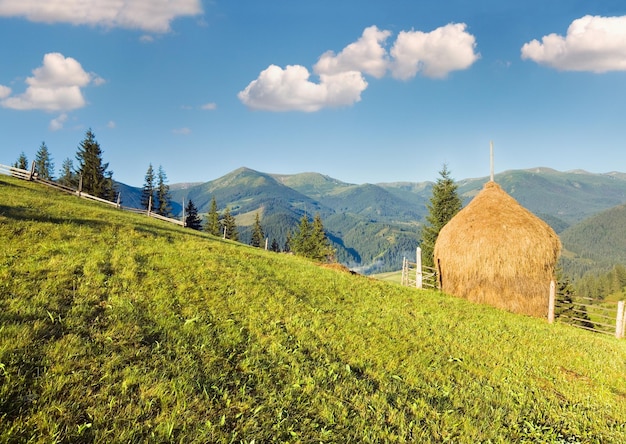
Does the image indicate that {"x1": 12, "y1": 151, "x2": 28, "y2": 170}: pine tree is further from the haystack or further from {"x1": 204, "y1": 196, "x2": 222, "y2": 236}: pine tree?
the haystack

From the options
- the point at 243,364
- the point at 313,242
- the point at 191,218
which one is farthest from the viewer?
the point at 191,218

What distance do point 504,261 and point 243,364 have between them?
1656 centimetres

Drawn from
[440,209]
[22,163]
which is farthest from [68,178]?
[440,209]

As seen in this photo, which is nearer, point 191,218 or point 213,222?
point 191,218

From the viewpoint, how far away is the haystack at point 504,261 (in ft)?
58.6

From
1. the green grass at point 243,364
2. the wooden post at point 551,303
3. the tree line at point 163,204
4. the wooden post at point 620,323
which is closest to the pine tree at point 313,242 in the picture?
the tree line at point 163,204

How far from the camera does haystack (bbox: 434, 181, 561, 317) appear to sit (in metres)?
17.9

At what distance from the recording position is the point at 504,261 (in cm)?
1805

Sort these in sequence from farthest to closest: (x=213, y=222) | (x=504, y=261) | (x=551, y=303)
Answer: (x=213, y=222), (x=504, y=261), (x=551, y=303)

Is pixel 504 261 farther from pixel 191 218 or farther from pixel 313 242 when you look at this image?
pixel 191 218

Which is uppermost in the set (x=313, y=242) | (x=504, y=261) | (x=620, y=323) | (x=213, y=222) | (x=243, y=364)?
(x=213, y=222)

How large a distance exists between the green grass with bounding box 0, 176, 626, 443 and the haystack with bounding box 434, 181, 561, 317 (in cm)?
554

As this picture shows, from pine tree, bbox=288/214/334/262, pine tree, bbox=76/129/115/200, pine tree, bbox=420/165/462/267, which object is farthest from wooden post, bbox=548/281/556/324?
pine tree, bbox=76/129/115/200

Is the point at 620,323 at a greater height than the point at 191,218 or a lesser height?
lesser
